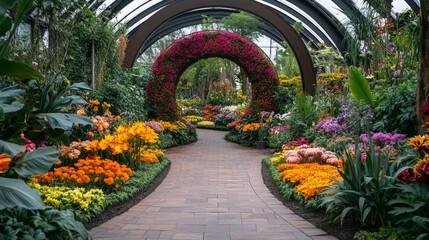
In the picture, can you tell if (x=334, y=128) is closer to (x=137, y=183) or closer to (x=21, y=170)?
(x=137, y=183)

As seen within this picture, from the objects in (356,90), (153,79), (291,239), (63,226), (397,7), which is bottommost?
(291,239)

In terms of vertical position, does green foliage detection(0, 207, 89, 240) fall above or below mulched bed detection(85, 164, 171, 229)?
above

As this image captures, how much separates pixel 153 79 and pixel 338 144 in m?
7.26

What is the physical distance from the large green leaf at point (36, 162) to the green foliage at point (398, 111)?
4901 mm

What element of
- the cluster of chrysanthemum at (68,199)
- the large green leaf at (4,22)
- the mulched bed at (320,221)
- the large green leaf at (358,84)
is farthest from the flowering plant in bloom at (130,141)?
the large green leaf at (4,22)

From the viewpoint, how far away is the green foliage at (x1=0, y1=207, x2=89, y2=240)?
8.86ft

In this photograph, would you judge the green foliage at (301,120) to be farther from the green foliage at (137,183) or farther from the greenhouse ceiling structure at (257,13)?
the greenhouse ceiling structure at (257,13)

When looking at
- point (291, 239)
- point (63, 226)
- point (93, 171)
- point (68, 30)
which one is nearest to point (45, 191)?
point (93, 171)

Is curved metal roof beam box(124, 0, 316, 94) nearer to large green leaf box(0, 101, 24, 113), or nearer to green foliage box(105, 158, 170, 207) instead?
→ green foliage box(105, 158, 170, 207)

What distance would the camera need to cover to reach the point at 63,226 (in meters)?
2.90

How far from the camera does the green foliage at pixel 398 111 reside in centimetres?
622

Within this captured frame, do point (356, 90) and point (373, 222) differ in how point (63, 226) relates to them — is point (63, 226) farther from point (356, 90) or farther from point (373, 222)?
point (356, 90)

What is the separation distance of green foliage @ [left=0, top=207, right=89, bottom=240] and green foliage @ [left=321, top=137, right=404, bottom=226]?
2120 millimetres

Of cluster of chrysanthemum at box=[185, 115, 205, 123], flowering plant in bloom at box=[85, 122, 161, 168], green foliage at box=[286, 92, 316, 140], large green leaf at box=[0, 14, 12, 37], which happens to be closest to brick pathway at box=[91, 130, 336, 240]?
flowering plant in bloom at box=[85, 122, 161, 168]
